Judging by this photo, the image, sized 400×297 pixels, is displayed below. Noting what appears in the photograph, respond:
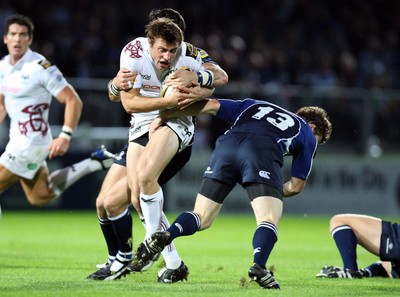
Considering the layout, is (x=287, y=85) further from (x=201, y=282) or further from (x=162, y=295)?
(x=162, y=295)

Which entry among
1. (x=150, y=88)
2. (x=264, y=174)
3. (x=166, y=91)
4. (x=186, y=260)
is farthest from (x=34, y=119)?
(x=264, y=174)

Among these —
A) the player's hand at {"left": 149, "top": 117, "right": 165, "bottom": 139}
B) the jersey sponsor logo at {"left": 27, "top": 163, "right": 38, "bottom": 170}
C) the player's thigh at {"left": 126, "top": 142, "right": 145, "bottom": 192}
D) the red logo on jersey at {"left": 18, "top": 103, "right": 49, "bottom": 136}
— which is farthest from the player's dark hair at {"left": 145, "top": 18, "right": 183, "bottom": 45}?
the jersey sponsor logo at {"left": 27, "top": 163, "right": 38, "bottom": 170}

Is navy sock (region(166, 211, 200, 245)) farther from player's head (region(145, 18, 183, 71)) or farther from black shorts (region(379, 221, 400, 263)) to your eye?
black shorts (region(379, 221, 400, 263))

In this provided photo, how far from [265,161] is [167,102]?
0.97 meters

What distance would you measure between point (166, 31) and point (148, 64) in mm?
573

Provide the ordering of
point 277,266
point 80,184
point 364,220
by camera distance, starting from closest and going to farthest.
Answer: point 364,220 < point 277,266 < point 80,184

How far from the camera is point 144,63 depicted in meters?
8.04

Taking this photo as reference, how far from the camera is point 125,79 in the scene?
25.6 ft

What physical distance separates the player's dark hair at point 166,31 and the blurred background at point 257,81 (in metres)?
9.21

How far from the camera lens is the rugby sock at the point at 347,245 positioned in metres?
8.58

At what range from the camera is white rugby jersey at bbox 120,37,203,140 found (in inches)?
313

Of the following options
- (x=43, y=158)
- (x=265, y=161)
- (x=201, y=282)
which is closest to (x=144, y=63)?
(x=265, y=161)

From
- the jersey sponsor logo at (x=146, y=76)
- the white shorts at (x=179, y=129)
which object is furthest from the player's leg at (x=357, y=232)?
the jersey sponsor logo at (x=146, y=76)

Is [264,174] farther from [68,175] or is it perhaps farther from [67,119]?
[68,175]
